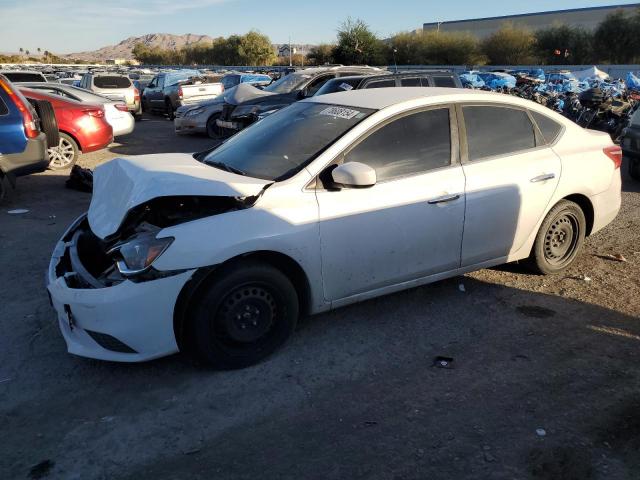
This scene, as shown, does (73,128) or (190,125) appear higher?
(73,128)

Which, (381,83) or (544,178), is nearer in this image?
(544,178)

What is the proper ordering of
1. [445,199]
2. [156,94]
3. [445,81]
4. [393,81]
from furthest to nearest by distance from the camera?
[156,94] < [445,81] < [393,81] < [445,199]

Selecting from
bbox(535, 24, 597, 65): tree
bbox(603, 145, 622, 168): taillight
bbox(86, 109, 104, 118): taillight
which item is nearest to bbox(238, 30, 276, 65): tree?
bbox(535, 24, 597, 65): tree

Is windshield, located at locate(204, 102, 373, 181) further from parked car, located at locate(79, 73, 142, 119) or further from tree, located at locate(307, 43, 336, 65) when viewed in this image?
tree, located at locate(307, 43, 336, 65)

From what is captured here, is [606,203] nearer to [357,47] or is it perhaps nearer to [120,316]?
[120,316]

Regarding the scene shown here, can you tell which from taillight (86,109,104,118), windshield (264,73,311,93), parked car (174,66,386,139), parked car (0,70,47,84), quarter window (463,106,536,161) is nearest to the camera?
quarter window (463,106,536,161)

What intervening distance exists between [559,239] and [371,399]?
2.75m

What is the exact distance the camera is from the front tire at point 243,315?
11.0 ft

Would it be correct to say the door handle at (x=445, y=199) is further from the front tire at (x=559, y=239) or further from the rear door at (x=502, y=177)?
the front tire at (x=559, y=239)

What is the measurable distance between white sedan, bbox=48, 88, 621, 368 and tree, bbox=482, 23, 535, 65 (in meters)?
63.7

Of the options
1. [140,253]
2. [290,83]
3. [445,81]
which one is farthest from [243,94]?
[140,253]

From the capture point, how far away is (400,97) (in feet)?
14.2

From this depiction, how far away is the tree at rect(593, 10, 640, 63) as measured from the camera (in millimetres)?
55688

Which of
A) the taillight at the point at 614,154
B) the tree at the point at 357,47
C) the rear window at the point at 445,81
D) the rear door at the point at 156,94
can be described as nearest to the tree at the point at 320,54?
the tree at the point at 357,47
